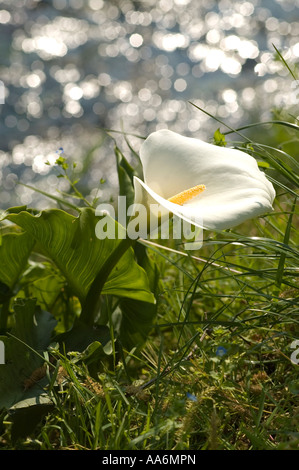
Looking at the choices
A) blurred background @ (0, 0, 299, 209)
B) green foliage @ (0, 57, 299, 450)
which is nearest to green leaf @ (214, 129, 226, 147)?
green foliage @ (0, 57, 299, 450)

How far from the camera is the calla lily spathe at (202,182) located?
3.07ft

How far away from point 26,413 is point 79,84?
15.7 feet

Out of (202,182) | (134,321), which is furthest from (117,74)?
(202,182)

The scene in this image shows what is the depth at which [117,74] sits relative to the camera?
5590 millimetres

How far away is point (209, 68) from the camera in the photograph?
5.82m

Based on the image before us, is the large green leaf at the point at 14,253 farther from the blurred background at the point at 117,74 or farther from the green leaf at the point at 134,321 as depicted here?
the blurred background at the point at 117,74

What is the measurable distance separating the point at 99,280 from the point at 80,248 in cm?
7

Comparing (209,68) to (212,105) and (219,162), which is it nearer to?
(212,105)

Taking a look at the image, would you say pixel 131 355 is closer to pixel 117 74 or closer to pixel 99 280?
pixel 99 280

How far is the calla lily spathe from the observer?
0.94 m

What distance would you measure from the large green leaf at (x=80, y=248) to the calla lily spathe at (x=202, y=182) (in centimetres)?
13

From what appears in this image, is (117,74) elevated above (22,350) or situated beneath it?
situated beneath

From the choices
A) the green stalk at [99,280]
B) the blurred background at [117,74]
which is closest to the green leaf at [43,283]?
the green stalk at [99,280]
